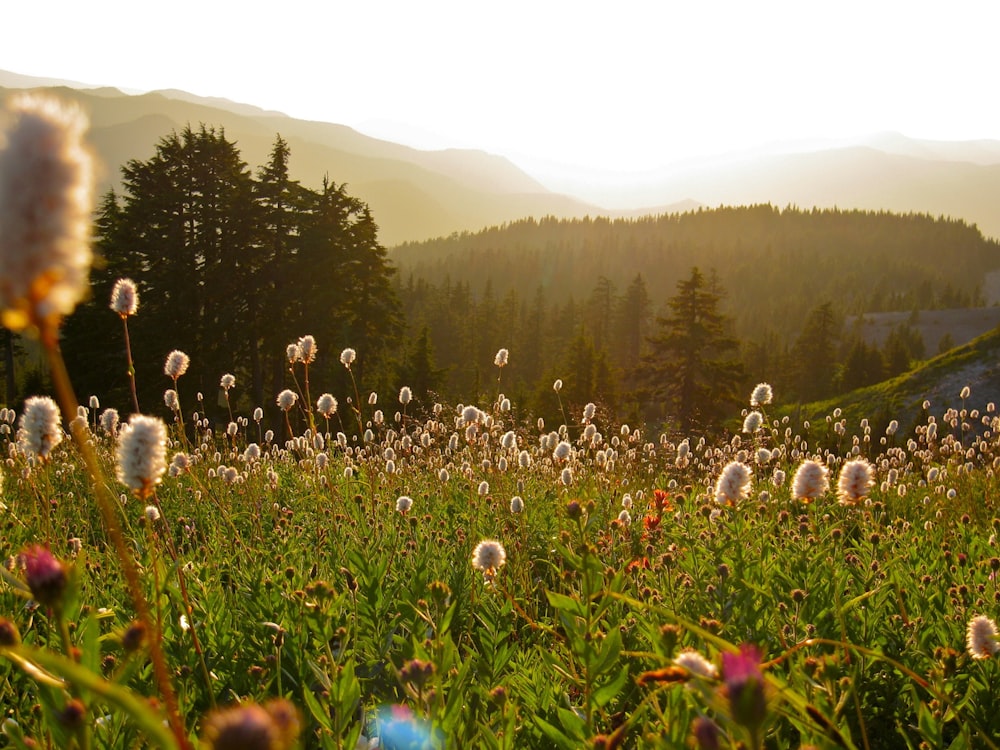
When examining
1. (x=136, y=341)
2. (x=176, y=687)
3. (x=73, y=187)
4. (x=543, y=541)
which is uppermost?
(x=73, y=187)

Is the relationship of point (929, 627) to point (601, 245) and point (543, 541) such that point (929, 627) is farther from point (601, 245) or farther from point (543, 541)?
point (601, 245)

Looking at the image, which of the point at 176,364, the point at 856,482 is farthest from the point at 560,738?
the point at 176,364

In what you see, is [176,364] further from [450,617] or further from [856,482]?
[856,482]

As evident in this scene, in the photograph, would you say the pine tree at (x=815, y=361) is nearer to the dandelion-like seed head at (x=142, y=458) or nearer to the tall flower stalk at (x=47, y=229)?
the dandelion-like seed head at (x=142, y=458)

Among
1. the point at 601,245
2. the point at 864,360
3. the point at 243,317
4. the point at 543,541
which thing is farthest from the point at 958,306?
the point at 543,541

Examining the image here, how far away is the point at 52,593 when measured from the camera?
3.07ft

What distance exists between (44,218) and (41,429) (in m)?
1.54

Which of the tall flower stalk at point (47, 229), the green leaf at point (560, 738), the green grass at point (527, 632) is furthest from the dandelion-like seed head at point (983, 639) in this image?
the tall flower stalk at point (47, 229)

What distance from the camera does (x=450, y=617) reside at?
236 centimetres

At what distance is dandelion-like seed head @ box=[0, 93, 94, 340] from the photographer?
2.42 ft

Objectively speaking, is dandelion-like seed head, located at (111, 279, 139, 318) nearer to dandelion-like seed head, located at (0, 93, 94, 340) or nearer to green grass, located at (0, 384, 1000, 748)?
green grass, located at (0, 384, 1000, 748)

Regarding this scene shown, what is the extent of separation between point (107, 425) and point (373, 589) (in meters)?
4.18

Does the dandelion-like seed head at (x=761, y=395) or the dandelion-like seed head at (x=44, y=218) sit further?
the dandelion-like seed head at (x=761, y=395)

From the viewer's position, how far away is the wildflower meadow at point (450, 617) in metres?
0.84
